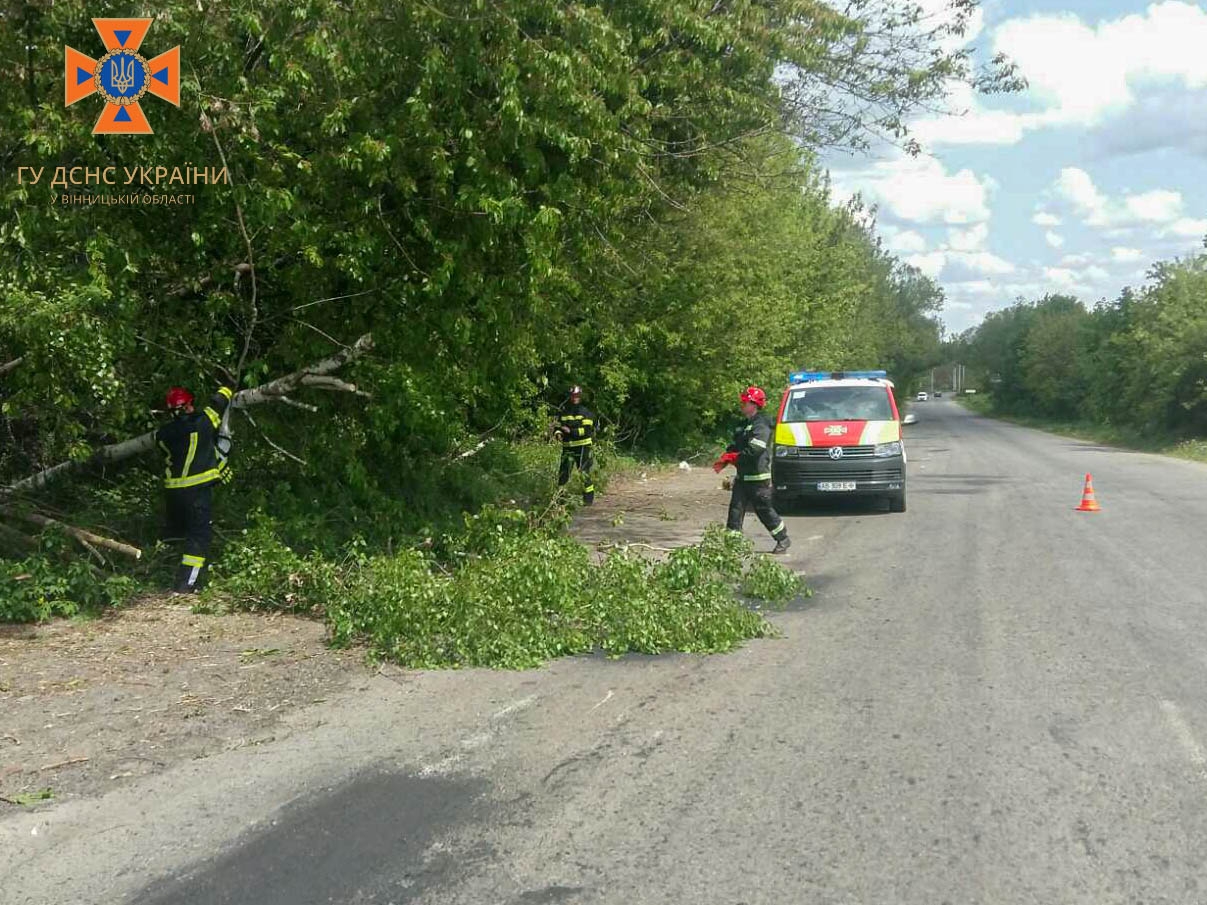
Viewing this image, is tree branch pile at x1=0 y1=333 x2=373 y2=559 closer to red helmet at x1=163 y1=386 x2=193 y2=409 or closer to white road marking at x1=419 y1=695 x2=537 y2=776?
red helmet at x1=163 y1=386 x2=193 y2=409

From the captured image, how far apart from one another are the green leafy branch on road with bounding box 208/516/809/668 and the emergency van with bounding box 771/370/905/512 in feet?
18.7

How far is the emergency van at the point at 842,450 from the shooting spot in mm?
14984

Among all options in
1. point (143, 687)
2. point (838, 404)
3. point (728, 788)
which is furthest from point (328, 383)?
point (838, 404)

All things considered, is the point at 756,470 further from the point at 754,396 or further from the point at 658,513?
the point at 658,513

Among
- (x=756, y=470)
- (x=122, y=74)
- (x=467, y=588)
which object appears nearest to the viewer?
(x=467, y=588)

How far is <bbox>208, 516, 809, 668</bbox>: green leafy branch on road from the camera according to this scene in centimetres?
737

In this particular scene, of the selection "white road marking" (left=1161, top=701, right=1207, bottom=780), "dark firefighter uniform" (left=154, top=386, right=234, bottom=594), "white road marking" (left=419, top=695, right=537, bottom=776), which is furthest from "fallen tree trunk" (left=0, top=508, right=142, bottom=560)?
"white road marking" (left=1161, top=701, right=1207, bottom=780)

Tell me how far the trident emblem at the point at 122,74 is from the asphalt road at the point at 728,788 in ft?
16.7

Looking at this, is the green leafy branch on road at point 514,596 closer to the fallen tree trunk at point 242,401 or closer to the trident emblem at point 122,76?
the fallen tree trunk at point 242,401

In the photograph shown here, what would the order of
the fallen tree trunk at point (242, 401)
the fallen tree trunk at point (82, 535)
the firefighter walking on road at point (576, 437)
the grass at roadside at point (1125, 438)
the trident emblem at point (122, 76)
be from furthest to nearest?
the grass at roadside at point (1125, 438) < the firefighter walking on road at point (576, 437) < the fallen tree trunk at point (242, 401) < the fallen tree trunk at point (82, 535) < the trident emblem at point (122, 76)

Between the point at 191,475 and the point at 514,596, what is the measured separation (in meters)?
3.17

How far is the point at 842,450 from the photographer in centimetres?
1499

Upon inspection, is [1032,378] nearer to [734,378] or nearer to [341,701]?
[734,378]

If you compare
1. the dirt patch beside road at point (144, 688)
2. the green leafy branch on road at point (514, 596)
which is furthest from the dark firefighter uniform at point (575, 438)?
the dirt patch beside road at point (144, 688)
